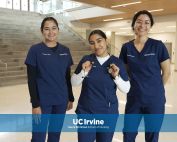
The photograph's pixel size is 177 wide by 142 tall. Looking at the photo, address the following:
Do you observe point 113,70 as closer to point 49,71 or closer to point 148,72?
point 148,72

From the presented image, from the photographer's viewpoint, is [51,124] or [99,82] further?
[51,124]

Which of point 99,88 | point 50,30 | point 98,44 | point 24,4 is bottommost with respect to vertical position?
point 99,88

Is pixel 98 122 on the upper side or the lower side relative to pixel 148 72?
lower

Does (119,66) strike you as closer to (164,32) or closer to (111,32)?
(111,32)

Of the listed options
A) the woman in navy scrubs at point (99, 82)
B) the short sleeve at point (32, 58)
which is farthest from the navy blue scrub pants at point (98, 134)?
the short sleeve at point (32, 58)

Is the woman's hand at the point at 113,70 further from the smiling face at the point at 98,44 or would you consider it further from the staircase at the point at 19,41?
the staircase at the point at 19,41

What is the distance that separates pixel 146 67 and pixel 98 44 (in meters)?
0.55

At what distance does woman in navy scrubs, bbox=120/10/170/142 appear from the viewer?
2.22 meters

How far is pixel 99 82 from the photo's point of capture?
76.3 inches

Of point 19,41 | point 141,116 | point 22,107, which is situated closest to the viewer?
point 141,116

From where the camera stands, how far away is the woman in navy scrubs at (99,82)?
6.36ft

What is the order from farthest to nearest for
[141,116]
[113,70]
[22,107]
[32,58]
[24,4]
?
[24,4] < [22,107] < [141,116] < [32,58] < [113,70]

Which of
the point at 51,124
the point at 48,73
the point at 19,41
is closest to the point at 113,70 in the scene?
the point at 48,73

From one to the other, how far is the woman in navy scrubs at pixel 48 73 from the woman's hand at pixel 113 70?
0.55 meters
